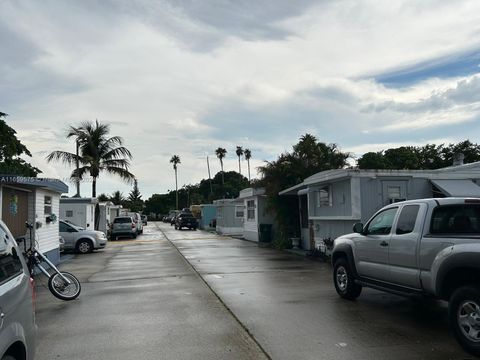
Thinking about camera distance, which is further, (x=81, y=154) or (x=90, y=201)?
(x=81, y=154)

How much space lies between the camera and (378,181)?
1532 cm

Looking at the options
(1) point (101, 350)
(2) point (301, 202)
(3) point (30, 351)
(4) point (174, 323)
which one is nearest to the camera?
(3) point (30, 351)

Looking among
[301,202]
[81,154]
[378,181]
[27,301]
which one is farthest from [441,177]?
[81,154]

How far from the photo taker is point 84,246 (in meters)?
22.3

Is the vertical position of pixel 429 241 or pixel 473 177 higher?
pixel 473 177

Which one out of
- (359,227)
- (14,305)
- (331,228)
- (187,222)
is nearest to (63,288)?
(359,227)

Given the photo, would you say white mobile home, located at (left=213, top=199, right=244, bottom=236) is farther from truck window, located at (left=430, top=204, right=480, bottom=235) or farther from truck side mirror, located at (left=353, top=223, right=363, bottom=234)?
truck window, located at (left=430, top=204, right=480, bottom=235)

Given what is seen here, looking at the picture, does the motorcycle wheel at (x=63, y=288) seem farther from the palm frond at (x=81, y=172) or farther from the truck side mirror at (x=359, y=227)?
the palm frond at (x=81, y=172)

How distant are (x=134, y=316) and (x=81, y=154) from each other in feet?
89.2

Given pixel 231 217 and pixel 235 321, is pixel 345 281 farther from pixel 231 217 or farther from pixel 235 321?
pixel 231 217

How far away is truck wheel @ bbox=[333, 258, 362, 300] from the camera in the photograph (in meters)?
8.95

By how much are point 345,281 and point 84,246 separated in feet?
52.9

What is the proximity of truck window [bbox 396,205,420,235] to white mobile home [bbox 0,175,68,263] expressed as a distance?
8856 millimetres

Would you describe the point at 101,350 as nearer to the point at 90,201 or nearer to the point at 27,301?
the point at 27,301
